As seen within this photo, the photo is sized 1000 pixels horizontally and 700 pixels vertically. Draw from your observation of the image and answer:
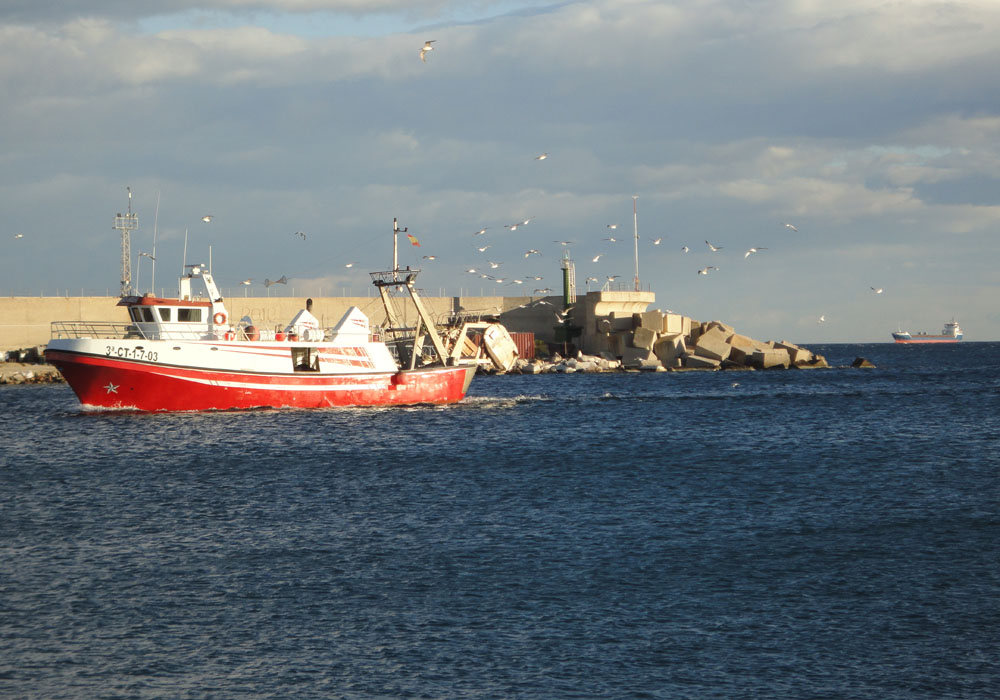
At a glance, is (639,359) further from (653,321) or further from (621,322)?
(621,322)

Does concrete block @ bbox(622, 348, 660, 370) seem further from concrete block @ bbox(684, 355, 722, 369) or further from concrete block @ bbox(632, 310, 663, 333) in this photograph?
concrete block @ bbox(684, 355, 722, 369)

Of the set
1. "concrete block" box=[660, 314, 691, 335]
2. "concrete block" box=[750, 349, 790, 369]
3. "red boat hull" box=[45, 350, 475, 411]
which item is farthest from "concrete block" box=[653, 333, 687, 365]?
"red boat hull" box=[45, 350, 475, 411]

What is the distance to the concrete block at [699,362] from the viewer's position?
76.3m

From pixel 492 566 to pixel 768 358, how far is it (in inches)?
2647

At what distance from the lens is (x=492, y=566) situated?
14.7 m

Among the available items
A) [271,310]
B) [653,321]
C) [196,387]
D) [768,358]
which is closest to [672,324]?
[653,321]

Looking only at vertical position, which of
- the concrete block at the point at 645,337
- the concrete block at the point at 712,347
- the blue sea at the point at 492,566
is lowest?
the blue sea at the point at 492,566

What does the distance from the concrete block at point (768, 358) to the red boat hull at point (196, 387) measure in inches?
1810

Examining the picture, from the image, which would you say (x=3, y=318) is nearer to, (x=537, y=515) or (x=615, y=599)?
(x=537, y=515)

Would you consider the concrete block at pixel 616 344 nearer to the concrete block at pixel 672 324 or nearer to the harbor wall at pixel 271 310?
the concrete block at pixel 672 324

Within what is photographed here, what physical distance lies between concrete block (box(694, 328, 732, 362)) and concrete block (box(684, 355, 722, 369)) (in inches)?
26.7

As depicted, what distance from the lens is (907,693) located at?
9742mm

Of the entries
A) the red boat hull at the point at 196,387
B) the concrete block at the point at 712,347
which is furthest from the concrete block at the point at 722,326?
the red boat hull at the point at 196,387

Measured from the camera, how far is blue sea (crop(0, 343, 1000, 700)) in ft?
34.0
